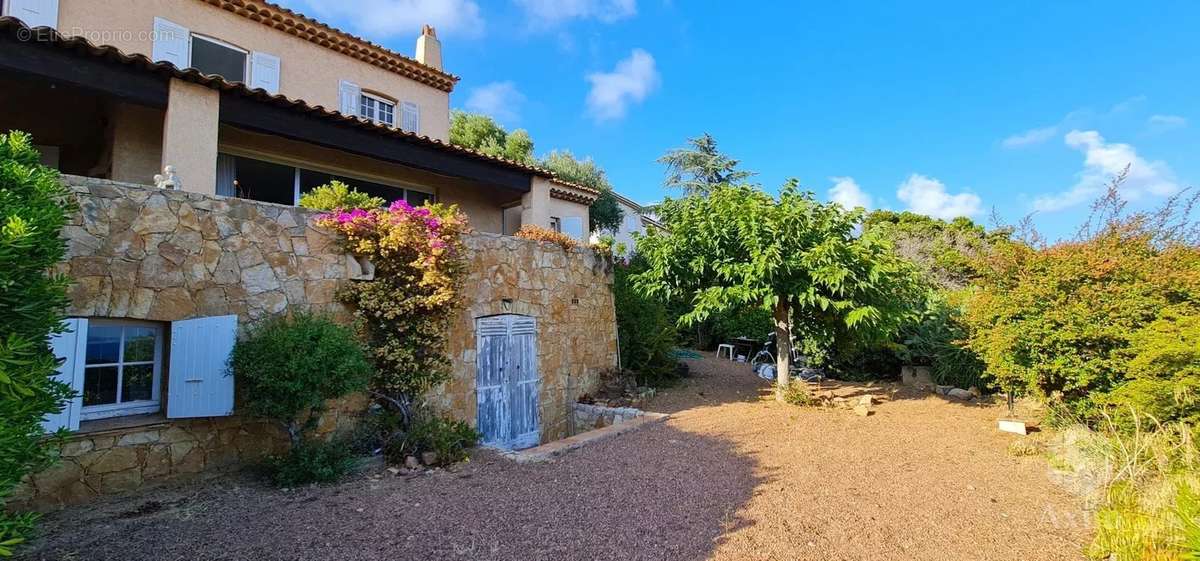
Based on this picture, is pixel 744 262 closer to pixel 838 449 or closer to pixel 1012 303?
pixel 838 449

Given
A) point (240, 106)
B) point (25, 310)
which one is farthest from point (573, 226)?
point (25, 310)

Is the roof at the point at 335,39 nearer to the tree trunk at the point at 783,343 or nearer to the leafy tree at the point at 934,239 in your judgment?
the tree trunk at the point at 783,343

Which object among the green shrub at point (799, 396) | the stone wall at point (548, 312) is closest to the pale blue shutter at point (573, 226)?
the stone wall at point (548, 312)

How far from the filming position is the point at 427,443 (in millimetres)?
5691

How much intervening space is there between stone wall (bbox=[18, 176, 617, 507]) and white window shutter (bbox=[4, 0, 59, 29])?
518 centimetres

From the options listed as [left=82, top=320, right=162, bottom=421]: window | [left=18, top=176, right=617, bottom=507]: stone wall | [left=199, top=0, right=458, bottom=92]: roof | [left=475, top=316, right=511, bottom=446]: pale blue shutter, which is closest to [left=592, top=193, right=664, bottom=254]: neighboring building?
[left=199, top=0, right=458, bottom=92]: roof

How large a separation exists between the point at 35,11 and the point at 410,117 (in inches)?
223

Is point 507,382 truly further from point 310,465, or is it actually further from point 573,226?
point 573,226

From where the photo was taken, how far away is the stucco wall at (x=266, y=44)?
7898mm

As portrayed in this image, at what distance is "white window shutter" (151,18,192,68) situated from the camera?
27.0ft

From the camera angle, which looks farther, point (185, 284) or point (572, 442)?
point (572, 442)

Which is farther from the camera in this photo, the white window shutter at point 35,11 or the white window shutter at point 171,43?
the white window shutter at point 171,43

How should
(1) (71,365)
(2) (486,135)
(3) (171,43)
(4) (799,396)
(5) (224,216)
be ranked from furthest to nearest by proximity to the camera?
1. (2) (486,135)
2. (3) (171,43)
3. (4) (799,396)
4. (5) (224,216)
5. (1) (71,365)

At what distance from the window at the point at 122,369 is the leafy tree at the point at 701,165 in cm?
2400
